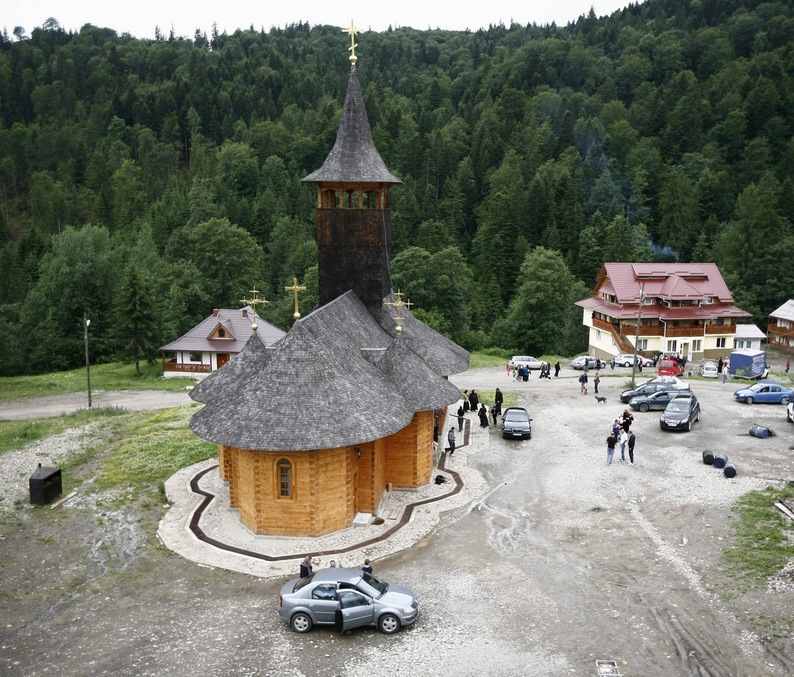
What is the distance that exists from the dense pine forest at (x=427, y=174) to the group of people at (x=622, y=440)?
33.9 metres

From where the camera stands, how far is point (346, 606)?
1817 cm

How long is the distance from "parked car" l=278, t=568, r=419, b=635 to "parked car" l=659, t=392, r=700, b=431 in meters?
21.4

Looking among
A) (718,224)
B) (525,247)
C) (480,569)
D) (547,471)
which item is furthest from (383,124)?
(480,569)

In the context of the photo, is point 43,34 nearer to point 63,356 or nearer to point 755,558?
point 63,356

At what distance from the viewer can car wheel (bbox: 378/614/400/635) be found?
59.6 feet

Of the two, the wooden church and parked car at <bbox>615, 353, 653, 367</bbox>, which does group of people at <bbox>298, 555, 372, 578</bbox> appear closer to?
the wooden church

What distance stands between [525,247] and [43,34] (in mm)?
157584

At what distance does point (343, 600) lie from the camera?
59.7 feet

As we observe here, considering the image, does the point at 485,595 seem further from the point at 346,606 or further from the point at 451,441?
the point at 451,441

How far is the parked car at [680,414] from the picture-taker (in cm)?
3547

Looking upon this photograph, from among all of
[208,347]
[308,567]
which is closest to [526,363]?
[208,347]

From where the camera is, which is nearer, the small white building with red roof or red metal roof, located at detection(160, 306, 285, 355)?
red metal roof, located at detection(160, 306, 285, 355)

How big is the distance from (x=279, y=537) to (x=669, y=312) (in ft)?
152

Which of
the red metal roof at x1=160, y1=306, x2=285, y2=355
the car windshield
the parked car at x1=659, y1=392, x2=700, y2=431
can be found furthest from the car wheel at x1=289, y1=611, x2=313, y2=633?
the red metal roof at x1=160, y1=306, x2=285, y2=355
